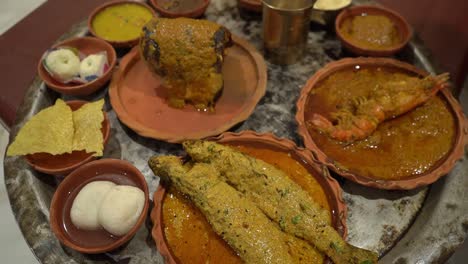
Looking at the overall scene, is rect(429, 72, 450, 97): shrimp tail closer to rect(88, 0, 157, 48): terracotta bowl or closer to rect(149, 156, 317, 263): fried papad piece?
rect(149, 156, 317, 263): fried papad piece

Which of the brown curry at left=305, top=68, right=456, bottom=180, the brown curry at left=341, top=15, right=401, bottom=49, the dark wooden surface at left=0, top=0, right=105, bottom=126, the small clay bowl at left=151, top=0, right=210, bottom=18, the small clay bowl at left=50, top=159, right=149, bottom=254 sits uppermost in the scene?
the small clay bowl at left=151, top=0, right=210, bottom=18

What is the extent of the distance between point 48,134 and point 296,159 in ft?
4.81

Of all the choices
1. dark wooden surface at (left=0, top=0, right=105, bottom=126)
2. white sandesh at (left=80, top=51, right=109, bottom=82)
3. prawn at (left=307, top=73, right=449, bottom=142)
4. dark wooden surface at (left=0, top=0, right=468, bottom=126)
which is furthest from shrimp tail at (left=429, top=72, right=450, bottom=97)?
dark wooden surface at (left=0, top=0, right=105, bottom=126)

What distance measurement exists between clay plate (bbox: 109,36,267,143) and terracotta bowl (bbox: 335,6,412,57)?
64cm

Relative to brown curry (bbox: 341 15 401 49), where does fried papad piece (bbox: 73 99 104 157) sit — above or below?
below

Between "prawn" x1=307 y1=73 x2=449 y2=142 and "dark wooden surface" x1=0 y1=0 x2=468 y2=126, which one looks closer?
"prawn" x1=307 y1=73 x2=449 y2=142

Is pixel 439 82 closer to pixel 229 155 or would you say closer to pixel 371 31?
pixel 371 31

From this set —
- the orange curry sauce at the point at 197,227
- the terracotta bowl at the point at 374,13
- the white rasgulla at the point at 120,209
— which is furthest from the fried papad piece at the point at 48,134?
the terracotta bowl at the point at 374,13

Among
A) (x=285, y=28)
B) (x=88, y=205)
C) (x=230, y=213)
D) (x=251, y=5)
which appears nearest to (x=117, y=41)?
(x=251, y=5)

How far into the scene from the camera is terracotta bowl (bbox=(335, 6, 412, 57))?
2.90 metres

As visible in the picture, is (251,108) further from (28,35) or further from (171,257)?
(28,35)

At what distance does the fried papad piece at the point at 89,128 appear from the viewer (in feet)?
8.00

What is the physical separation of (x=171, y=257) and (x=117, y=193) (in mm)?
462

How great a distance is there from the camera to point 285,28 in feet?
9.40
